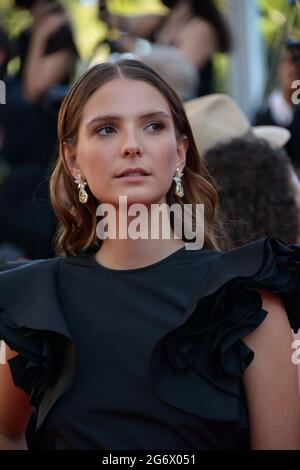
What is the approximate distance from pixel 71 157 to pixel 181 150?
248 millimetres

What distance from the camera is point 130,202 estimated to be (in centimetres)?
211

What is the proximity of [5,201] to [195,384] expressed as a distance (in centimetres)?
251

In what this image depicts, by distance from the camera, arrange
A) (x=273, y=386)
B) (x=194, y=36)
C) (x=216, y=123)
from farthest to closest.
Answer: (x=194, y=36) → (x=216, y=123) → (x=273, y=386)

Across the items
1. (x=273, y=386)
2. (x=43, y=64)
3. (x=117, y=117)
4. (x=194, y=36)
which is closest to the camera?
(x=273, y=386)

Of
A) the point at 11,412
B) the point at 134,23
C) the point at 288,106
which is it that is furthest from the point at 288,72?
the point at 11,412

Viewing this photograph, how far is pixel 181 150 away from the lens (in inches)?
89.7

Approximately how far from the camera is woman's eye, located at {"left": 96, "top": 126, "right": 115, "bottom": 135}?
2141mm

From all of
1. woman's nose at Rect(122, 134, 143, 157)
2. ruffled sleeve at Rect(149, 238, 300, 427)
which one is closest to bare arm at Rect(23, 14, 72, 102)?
woman's nose at Rect(122, 134, 143, 157)

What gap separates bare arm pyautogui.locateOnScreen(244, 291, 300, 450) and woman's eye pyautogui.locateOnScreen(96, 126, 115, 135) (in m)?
0.48

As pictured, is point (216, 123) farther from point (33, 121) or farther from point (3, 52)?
point (3, 52)

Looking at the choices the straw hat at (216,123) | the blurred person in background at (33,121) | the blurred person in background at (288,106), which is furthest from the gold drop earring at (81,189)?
the blurred person in background at (288,106)

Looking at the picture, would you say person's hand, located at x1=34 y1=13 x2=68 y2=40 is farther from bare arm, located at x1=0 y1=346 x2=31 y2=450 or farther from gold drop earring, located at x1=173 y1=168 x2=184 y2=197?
bare arm, located at x1=0 y1=346 x2=31 y2=450
